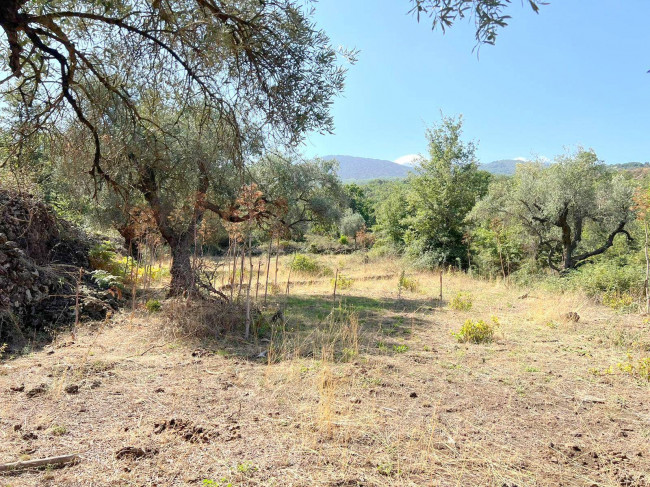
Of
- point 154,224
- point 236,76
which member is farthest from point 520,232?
point 236,76

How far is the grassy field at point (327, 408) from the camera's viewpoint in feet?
8.57

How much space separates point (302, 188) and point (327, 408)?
8.85m

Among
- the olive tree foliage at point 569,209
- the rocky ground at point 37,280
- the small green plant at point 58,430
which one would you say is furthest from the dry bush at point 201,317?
the olive tree foliage at point 569,209

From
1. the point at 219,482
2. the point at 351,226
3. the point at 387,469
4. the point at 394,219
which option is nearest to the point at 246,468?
the point at 219,482

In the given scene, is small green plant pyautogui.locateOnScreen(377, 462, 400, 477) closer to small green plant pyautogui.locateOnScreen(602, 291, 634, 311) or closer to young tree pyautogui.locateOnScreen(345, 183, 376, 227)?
small green plant pyautogui.locateOnScreen(602, 291, 634, 311)

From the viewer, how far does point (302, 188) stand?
1165 cm

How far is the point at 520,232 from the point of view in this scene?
52.4ft

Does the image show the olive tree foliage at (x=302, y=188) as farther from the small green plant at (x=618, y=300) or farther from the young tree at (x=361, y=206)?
the young tree at (x=361, y=206)

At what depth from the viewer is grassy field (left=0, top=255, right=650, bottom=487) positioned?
2.61m

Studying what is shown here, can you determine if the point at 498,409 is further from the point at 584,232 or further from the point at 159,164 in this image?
the point at 584,232

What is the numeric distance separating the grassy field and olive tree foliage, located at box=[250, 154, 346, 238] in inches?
197

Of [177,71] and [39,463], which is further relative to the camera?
[177,71]

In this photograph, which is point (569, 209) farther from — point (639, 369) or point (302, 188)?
point (639, 369)

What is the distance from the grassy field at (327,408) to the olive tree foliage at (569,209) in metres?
8.42
